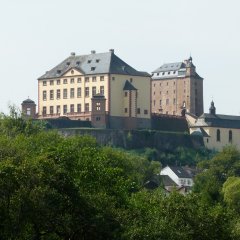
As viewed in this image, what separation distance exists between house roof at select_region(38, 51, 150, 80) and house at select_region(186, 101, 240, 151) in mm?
14660

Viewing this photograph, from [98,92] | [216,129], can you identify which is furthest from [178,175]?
[216,129]

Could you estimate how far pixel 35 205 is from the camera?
170ft

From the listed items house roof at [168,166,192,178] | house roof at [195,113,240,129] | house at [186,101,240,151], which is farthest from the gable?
house roof at [195,113,240,129]

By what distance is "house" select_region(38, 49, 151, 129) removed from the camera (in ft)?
512

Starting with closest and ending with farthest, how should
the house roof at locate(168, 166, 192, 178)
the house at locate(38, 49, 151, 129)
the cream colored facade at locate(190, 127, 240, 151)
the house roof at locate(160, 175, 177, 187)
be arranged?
the house roof at locate(160, 175, 177, 187) < the house roof at locate(168, 166, 192, 178) < the house at locate(38, 49, 151, 129) < the cream colored facade at locate(190, 127, 240, 151)

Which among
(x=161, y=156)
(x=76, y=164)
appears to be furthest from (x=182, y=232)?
(x=161, y=156)

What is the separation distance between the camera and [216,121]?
6850 inches

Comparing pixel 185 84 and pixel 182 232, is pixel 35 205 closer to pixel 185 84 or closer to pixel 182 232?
pixel 182 232

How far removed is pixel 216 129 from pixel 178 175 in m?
26.4

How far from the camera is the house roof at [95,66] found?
6196 inches

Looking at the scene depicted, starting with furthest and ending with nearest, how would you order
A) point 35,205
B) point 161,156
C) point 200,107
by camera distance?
point 200,107 → point 161,156 → point 35,205

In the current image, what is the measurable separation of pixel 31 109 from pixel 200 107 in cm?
4227

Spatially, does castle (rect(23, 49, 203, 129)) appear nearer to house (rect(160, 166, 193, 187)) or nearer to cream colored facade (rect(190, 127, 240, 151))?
house (rect(160, 166, 193, 187))

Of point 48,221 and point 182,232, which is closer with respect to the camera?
point 48,221
